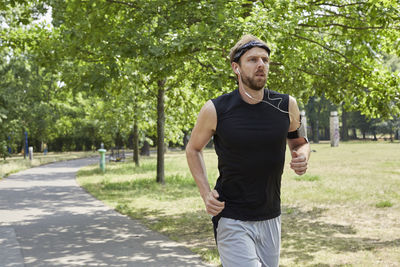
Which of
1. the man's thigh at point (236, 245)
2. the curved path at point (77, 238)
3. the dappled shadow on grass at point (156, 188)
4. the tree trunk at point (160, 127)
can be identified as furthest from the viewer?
the tree trunk at point (160, 127)

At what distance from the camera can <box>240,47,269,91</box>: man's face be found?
2.82 m

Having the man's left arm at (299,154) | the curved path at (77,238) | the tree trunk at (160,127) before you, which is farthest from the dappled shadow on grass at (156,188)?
the man's left arm at (299,154)

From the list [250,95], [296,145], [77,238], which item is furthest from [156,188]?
[250,95]

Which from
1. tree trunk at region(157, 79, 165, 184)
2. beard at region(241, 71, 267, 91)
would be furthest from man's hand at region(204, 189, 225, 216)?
tree trunk at region(157, 79, 165, 184)

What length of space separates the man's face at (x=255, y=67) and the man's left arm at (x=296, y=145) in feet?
1.04

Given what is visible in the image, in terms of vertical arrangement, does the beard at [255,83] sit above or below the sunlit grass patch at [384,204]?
above

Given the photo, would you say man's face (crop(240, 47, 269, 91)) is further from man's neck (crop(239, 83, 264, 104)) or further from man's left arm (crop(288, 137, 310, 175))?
man's left arm (crop(288, 137, 310, 175))

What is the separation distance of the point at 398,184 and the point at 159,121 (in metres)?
7.67

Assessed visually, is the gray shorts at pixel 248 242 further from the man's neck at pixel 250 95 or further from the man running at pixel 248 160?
the man's neck at pixel 250 95

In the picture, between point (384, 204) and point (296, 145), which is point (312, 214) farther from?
point (296, 145)

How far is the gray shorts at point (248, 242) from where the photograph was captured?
2.74 metres

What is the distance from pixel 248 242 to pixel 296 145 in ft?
2.58

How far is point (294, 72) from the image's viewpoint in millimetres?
9094

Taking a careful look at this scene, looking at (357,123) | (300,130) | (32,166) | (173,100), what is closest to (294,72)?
(300,130)
